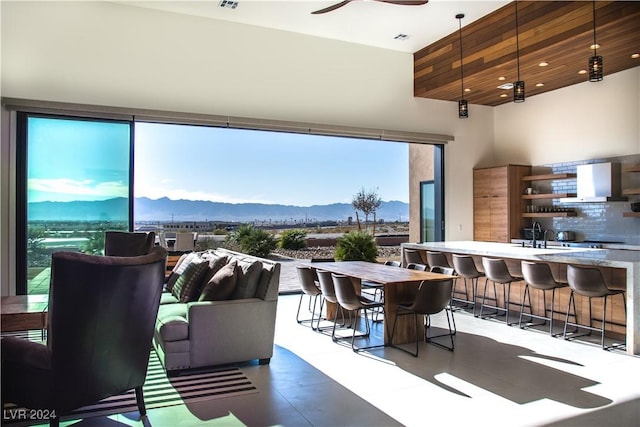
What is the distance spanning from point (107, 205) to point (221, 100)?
6.91 feet

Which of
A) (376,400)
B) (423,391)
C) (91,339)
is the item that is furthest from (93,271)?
(423,391)

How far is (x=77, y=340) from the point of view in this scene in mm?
2635

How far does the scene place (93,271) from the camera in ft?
8.57

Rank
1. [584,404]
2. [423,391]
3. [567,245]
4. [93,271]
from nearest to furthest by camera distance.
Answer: [93,271]
[584,404]
[423,391]
[567,245]

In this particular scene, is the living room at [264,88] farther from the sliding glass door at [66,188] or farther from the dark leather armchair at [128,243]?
the dark leather armchair at [128,243]

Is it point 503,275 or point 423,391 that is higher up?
point 503,275

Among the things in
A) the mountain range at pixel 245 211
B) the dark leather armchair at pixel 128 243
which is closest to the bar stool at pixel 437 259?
the dark leather armchair at pixel 128 243

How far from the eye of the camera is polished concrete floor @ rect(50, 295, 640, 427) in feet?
10.2

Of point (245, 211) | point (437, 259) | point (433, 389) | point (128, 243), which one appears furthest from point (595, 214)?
point (245, 211)

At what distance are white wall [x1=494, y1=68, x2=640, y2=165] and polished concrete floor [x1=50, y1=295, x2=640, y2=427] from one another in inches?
150

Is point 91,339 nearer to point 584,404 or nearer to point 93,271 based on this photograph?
point 93,271

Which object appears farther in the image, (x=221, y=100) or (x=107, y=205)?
(x=221, y=100)

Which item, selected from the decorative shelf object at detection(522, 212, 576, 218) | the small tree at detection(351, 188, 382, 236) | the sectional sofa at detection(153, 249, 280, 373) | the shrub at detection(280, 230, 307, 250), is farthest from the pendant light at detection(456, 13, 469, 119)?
the small tree at detection(351, 188, 382, 236)

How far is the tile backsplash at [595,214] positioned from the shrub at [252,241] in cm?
660
